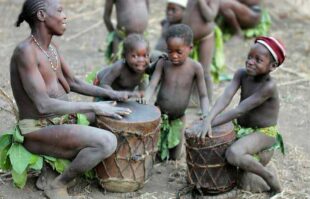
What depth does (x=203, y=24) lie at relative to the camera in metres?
6.91

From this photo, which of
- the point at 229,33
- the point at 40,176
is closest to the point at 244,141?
the point at 40,176

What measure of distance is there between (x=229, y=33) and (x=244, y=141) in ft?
16.4

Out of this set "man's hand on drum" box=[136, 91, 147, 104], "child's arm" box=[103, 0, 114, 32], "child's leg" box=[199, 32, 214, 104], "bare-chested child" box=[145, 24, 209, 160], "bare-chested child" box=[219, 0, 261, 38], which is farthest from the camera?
"bare-chested child" box=[219, 0, 261, 38]

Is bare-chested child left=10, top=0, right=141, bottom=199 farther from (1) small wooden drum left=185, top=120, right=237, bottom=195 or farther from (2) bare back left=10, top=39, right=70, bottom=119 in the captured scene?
(1) small wooden drum left=185, top=120, right=237, bottom=195

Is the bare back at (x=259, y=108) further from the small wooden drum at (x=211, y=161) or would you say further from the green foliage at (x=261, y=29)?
the green foliage at (x=261, y=29)

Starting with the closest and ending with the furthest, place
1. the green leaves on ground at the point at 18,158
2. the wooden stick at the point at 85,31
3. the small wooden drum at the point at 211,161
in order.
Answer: the green leaves on ground at the point at 18,158 < the small wooden drum at the point at 211,161 < the wooden stick at the point at 85,31

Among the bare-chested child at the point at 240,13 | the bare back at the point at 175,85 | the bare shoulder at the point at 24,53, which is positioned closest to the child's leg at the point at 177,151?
the bare back at the point at 175,85

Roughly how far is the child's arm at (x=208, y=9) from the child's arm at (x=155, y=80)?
1.55 metres

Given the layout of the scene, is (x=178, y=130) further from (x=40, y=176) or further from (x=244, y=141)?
(x=40, y=176)

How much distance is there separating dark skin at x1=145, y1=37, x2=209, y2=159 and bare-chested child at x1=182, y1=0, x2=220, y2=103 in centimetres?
149

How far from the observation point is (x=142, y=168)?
5.01m

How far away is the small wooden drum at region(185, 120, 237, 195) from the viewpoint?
4852 millimetres

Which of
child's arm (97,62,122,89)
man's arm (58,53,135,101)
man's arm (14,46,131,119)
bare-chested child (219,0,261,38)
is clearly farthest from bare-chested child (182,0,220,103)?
man's arm (14,46,131,119)

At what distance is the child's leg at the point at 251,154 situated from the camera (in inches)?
190
